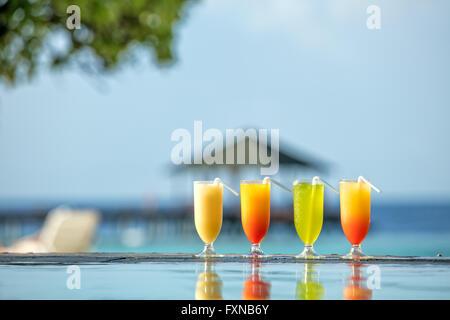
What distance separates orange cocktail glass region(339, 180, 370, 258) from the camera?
2.15m

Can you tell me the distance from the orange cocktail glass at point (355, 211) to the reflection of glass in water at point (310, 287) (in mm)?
341

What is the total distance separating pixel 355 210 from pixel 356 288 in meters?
0.64

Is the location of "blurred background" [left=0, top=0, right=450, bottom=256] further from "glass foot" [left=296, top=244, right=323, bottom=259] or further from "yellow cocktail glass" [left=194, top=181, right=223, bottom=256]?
"glass foot" [left=296, top=244, right=323, bottom=259]

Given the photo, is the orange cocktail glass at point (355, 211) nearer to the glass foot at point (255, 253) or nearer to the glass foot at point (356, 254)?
the glass foot at point (356, 254)

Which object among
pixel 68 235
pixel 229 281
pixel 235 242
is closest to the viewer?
pixel 229 281

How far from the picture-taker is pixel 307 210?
7.10ft

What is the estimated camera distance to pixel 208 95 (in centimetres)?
5347

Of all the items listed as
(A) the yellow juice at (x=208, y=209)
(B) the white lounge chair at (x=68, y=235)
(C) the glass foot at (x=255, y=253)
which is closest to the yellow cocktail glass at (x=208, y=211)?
(A) the yellow juice at (x=208, y=209)

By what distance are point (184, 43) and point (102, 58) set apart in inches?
1938

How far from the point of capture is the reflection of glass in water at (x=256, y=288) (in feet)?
4.68

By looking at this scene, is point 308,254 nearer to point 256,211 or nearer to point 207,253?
point 256,211

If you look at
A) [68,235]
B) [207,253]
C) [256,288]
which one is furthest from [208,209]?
[68,235]

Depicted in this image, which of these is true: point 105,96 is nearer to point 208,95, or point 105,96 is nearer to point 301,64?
point 208,95

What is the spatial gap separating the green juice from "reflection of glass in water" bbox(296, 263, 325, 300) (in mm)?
302
